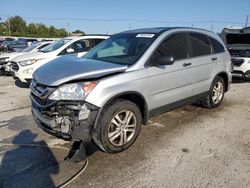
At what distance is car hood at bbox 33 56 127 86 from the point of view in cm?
377

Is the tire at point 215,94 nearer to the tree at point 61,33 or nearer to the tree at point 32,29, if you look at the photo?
the tree at point 32,29

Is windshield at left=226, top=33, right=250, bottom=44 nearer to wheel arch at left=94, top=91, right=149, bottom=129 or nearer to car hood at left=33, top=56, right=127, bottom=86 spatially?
wheel arch at left=94, top=91, right=149, bottom=129

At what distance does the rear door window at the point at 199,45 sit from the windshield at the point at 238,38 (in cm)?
598

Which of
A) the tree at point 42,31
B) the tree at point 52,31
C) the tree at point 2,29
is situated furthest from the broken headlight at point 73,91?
the tree at point 2,29

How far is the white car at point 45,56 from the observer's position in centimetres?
895

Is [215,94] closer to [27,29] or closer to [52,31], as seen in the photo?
[52,31]

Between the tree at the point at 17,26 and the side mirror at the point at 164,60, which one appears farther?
the tree at the point at 17,26

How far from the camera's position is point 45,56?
9117 millimetres

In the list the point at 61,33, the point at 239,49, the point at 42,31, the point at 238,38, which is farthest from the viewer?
the point at 61,33

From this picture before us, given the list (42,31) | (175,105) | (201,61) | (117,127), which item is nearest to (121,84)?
(117,127)

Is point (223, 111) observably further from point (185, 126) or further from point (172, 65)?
point (172, 65)

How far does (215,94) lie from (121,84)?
318 cm

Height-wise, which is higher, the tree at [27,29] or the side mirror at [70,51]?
the tree at [27,29]

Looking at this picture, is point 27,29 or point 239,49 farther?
point 27,29
